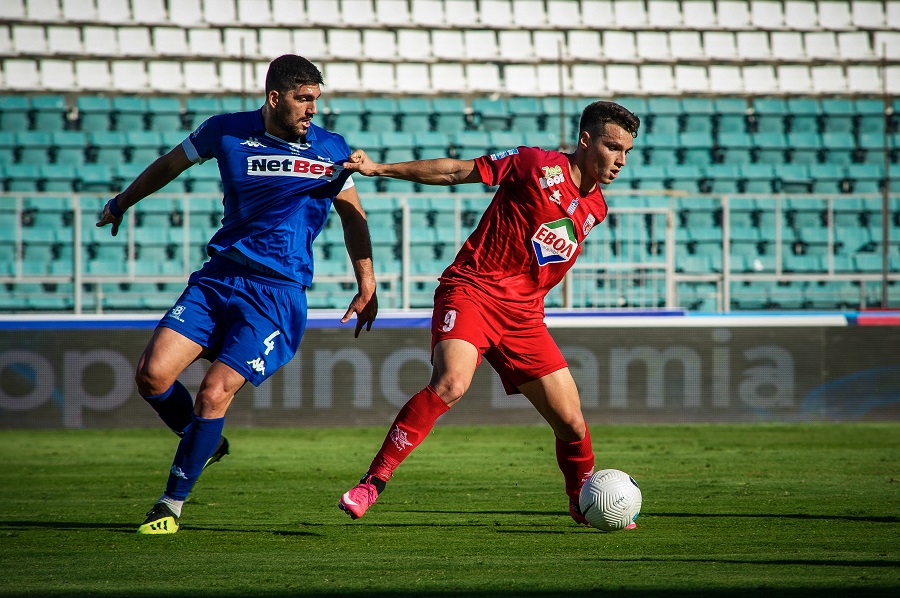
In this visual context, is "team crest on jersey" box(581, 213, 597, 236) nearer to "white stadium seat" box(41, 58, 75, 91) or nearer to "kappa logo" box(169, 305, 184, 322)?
"kappa logo" box(169, 305, 184, 322)

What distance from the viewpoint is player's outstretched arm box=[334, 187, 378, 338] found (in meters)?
5.39

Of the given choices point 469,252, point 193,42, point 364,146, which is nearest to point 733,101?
point 364,146

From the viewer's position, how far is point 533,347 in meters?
5.25

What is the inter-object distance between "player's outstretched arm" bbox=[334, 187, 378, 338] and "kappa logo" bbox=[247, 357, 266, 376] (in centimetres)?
53

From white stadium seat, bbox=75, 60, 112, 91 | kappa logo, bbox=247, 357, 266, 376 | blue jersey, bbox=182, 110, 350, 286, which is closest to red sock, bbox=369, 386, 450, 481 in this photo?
kappa logo, bbox=247, 357, 266, 376

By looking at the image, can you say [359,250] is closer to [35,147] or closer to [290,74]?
[290,74]

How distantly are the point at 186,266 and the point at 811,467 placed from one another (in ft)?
25.6

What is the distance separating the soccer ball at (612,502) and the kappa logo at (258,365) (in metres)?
1.67

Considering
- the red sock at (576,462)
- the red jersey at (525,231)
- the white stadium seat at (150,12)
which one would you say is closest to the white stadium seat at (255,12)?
the white stadium seat at (150,12)

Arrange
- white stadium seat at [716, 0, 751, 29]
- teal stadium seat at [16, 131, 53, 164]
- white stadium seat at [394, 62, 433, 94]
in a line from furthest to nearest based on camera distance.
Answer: white stadium seat at [716, 0, 751, 29], white stadium seat at [394, 62, 433, 94], teal stadium seat at [16, 131, 53, 164]

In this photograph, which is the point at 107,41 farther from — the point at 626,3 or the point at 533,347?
the point at 533,347

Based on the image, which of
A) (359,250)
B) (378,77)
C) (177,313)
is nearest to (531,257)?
(359,250)

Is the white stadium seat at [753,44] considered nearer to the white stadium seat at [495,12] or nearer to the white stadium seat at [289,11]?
the white stadium seat at [495,12]

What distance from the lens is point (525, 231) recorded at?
17.3 ft
